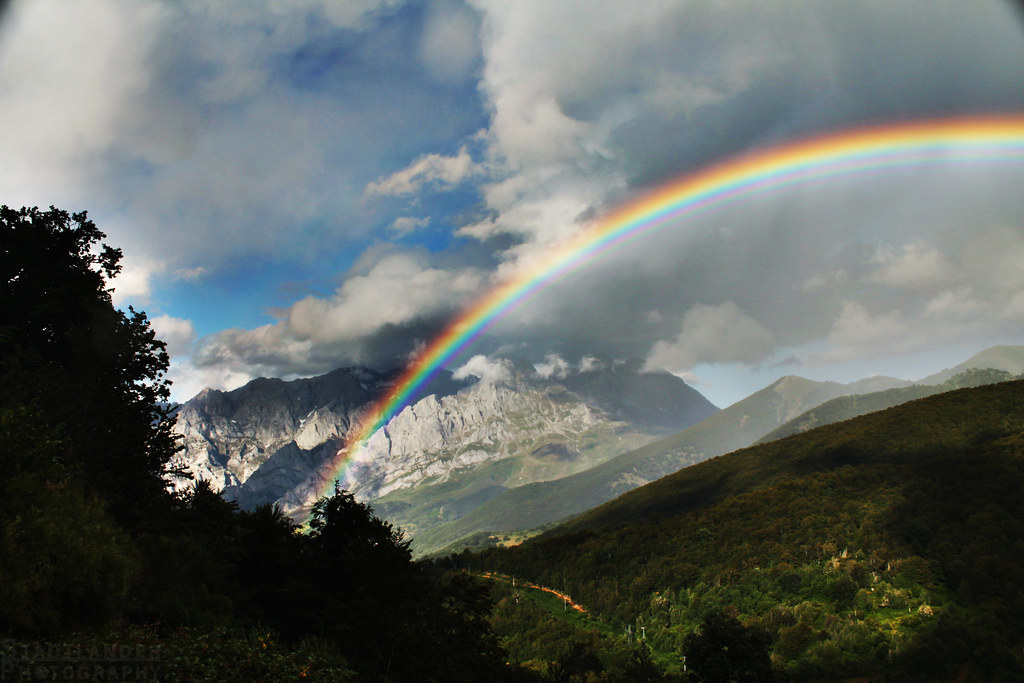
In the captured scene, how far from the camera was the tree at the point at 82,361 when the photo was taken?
1550 inches

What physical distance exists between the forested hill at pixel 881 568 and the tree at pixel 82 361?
88386mm

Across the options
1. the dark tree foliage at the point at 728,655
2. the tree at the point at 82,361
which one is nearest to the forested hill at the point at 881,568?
the dark tree foliage at the point at 728,655

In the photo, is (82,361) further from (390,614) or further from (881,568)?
(881,568)

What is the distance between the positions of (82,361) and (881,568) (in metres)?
181

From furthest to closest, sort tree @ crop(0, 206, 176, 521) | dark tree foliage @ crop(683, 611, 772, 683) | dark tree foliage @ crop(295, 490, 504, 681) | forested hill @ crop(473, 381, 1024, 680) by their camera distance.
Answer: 1. forested hill @ crop(473, 381, 1024, 680)
2. dark tree foliage @ crop(683, 611, 772, 683)
3. tree @ crop(0, 206, 176, 521)
4. dark tree foliage @ crop(295, 490, 504, 681)

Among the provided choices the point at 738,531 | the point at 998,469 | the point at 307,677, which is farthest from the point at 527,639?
the point at 307,677

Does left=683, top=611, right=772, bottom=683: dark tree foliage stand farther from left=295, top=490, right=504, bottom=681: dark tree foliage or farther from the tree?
the tree

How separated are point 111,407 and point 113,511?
379 inches

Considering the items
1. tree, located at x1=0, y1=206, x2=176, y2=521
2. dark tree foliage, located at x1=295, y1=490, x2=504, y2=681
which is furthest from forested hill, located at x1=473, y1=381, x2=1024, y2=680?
tree, located at x1=0, y1=206, x2=176, y2=521

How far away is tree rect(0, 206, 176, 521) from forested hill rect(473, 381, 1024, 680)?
290 ft

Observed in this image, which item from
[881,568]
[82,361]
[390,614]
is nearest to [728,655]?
[390,614]

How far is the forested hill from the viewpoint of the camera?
112 m

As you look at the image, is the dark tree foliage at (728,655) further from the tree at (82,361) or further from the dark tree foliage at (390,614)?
the tree at (82,361)

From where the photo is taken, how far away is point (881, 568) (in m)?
139
